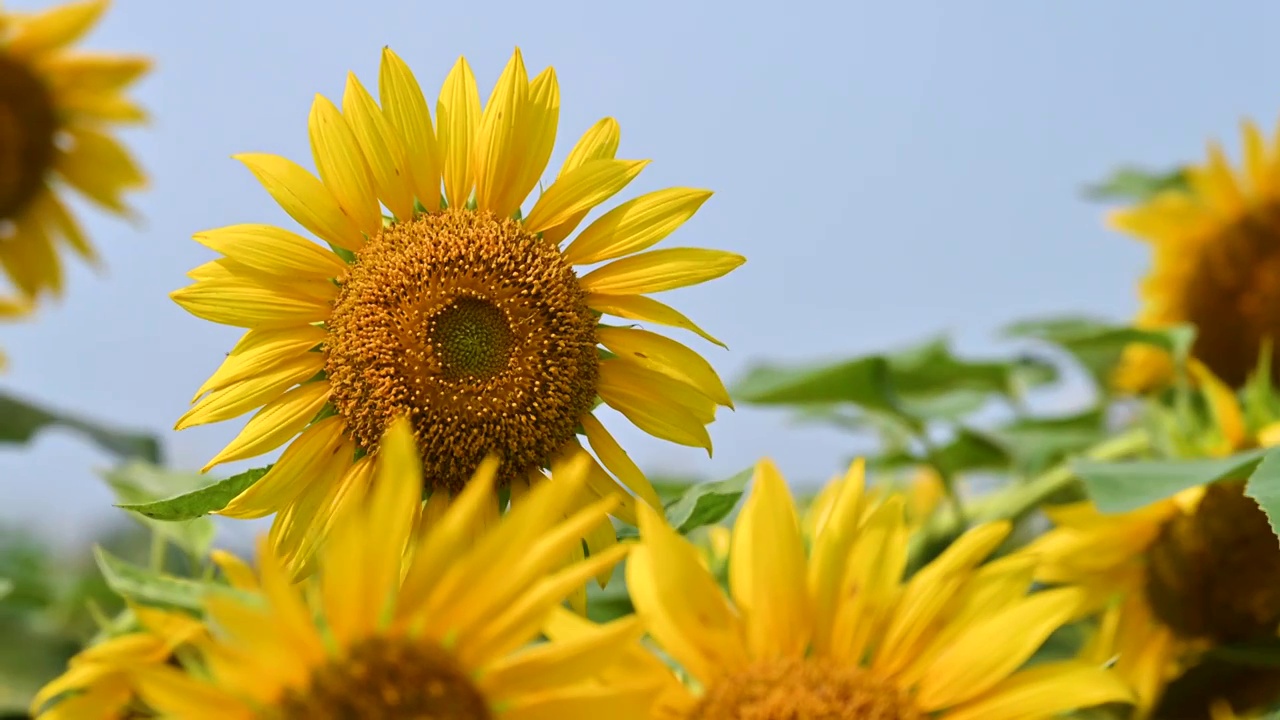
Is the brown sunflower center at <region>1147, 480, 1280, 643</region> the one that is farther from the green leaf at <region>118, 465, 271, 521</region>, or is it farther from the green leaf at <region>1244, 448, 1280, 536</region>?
the green leaf at <region>118, 465, 271, 521</region>

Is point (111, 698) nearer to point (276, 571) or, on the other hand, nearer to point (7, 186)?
point (276, 571)

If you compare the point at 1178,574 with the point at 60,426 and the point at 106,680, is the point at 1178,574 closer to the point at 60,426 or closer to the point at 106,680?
the point at 106,680

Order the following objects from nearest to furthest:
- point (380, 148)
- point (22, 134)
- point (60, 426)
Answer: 1. point (380, 148)
2. point (60, 426)
3. point (22, 134)

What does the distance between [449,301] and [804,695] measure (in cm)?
30

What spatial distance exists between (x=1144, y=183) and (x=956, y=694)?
137 centimetres

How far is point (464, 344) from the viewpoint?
70 cm

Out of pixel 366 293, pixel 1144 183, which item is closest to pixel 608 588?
pixel 366 293

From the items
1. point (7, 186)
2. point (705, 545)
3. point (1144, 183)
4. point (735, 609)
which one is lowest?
point (705, 545)

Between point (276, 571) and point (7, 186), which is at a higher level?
point (7, 186)

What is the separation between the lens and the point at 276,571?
0.42m

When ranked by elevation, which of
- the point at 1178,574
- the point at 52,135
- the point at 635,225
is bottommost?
the point at 1178,574

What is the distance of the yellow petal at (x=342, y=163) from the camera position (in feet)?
2.11

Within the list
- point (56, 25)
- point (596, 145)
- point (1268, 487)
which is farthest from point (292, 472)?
point (56, 25)

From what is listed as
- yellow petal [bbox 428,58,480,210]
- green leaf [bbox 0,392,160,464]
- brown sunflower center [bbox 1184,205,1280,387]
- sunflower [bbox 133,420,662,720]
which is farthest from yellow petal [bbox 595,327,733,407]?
brown sunflower center [bbox 1184,205,1280,387]
